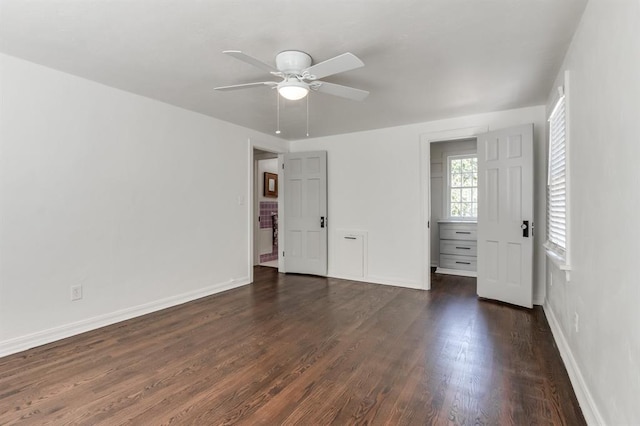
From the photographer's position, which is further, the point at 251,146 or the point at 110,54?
the point at 251,146

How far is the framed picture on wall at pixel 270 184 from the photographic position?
6934 millimetres

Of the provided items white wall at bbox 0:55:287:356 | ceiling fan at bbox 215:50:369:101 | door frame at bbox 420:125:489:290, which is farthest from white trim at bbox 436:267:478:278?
ceiling fan at bbox 215:50:369:101

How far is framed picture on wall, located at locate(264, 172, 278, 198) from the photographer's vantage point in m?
6.93

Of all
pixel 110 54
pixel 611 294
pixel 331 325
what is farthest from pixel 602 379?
pixel 110 54

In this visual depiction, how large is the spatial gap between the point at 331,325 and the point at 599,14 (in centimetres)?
291

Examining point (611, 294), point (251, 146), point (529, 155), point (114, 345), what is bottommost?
point (114, 345)

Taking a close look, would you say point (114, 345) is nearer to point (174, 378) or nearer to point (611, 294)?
point (174, 378)

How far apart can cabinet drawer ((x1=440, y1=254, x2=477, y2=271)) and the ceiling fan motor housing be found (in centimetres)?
442

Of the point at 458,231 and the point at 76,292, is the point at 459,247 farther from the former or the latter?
the point at 76,292

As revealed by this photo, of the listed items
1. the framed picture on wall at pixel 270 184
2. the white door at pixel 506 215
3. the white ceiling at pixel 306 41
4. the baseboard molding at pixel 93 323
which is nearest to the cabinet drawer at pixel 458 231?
the white door at pixel 506 215

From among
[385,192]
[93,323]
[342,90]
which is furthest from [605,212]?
[93,323]

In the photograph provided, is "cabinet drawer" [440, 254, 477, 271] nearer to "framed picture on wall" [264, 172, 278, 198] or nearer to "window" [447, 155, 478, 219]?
"window" [447, 155, 478, 219]

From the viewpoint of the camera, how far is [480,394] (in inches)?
79.0

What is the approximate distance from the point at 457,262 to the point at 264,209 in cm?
392
